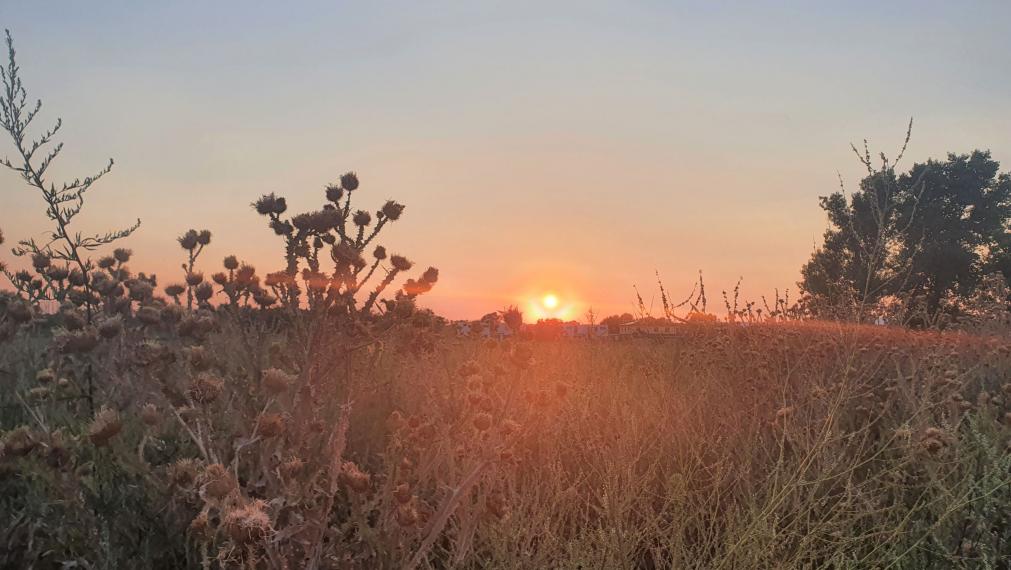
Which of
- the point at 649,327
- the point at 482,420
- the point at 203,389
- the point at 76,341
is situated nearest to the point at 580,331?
the point at 649,327

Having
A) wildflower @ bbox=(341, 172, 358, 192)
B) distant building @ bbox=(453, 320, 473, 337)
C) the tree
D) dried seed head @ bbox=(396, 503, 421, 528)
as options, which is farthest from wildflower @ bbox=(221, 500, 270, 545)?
the tree

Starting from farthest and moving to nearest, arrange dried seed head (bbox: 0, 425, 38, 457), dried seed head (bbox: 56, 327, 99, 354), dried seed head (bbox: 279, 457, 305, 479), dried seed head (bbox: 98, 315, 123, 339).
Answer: dried seed head (bbox: 98, 315, 123, 339), dried seed head (bbox: 56, 327, 99, 354), dried seed head (bbox: 0, 425, 38, 457), dried seed head (bbox: 279, 457, 305, 479)

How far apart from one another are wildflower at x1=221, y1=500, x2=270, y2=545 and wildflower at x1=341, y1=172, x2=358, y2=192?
7.71 ft

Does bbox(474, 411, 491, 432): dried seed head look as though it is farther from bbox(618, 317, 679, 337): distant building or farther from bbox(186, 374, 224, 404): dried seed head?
bbox(618, 317, 679, 337): distant building

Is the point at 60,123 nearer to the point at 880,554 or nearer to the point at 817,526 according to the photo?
the point at 817,526

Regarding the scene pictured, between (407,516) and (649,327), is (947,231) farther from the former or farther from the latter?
(407,516)

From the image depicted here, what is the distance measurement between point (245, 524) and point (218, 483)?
0.15 metres

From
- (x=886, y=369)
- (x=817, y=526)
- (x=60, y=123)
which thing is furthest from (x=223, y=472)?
(x=886, y=369)

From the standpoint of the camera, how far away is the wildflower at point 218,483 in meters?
1.65

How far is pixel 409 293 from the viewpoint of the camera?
358 cm

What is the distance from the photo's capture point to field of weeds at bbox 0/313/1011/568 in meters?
2.08

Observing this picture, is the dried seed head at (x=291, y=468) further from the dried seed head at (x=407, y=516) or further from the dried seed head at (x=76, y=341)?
the dried seed head at (x=76, y=341)

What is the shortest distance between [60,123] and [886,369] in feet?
22.0

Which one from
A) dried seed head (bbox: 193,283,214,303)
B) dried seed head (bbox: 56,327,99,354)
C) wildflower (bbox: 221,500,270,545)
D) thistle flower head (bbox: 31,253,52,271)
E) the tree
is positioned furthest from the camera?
the tree
